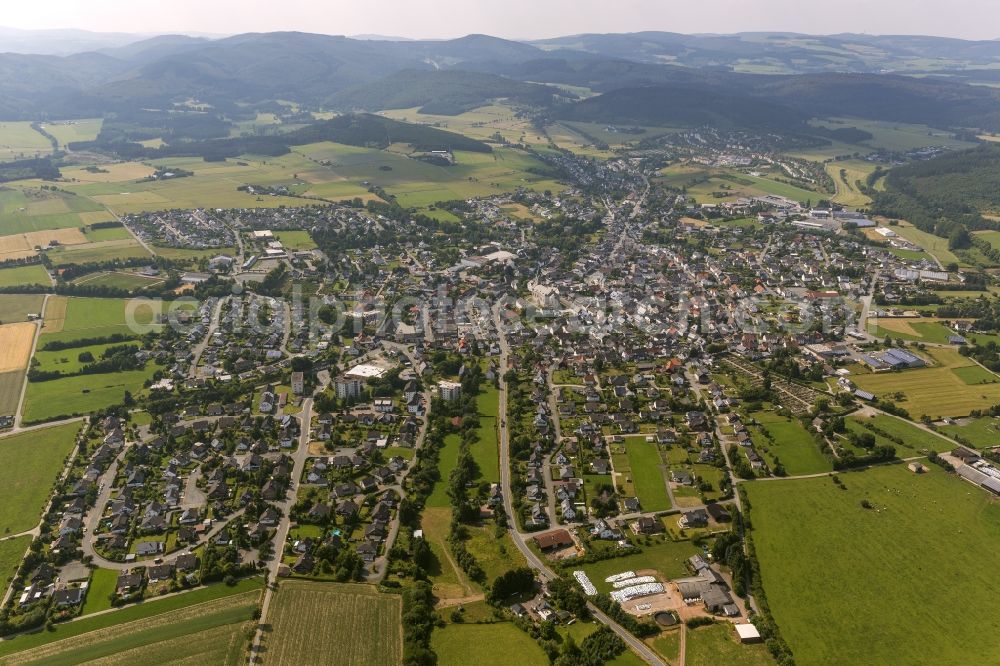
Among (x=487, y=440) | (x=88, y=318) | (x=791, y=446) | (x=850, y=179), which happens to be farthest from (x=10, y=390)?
(x=850, y=179)

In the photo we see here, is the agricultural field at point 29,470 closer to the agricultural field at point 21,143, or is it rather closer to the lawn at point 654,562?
the lawn at point 654,562

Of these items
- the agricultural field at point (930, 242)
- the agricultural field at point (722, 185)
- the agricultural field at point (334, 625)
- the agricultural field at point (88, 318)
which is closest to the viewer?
the agricultural field at point (334, 625)

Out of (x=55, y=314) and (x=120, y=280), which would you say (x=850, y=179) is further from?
(x=55, y=314)

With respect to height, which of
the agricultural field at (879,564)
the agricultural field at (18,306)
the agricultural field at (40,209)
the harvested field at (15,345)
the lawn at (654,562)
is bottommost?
the agricultural field at (879,564)

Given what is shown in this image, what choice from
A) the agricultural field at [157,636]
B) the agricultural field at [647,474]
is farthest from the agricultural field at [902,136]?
the agricultural field at [157,636]

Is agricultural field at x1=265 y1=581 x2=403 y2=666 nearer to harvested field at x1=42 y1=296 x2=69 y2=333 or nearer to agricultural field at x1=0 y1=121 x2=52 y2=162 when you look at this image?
harvested field at x1=42 y1=296 x2=69 y2=333

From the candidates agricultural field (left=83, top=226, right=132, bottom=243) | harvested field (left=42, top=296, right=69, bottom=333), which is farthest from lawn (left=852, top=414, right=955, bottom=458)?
agricultural field (left=83, top=226, right=132, bottom=243)
